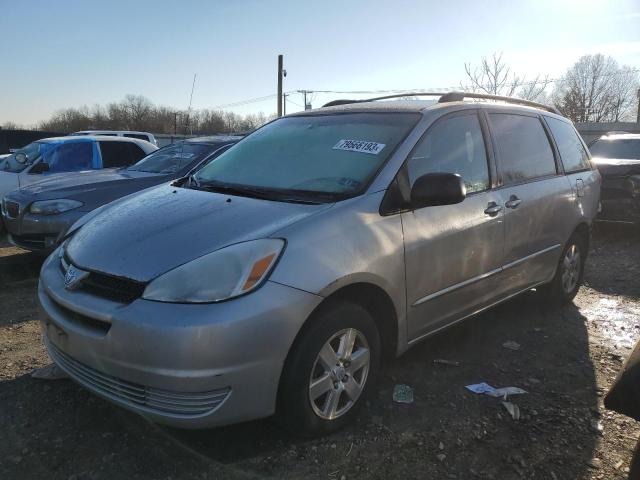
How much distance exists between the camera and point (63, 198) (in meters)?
5.82

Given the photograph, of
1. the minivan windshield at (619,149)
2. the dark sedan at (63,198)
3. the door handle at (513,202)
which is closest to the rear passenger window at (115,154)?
the dark sedan at (63,198)

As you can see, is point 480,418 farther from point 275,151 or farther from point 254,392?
point 275,151

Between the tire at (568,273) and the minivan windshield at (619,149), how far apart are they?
477 centimetres

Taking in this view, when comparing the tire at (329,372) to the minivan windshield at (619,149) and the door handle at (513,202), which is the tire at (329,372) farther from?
the minivan windshield at (619,149)

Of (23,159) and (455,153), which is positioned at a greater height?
(455,153)

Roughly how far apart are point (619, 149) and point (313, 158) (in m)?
7.89

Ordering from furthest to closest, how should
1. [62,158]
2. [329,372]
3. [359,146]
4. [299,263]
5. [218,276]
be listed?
[62,158]
[359,146]
[329,372]
[299,263]
[218,276]

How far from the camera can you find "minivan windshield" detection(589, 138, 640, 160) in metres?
8.85

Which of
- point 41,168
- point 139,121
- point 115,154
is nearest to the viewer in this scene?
point 41,168

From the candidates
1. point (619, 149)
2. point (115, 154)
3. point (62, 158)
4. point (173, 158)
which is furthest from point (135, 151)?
point (619, 149)

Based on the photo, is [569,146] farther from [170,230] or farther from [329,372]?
[170,230]

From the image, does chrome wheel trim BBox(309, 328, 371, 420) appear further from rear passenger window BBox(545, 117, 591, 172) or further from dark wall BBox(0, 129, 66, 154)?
dark wall BBox(0, 129, 66, 154)

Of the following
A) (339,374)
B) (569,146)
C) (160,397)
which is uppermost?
(569,146)

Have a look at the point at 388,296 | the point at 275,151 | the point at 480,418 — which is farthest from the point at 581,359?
the point at 275,151
